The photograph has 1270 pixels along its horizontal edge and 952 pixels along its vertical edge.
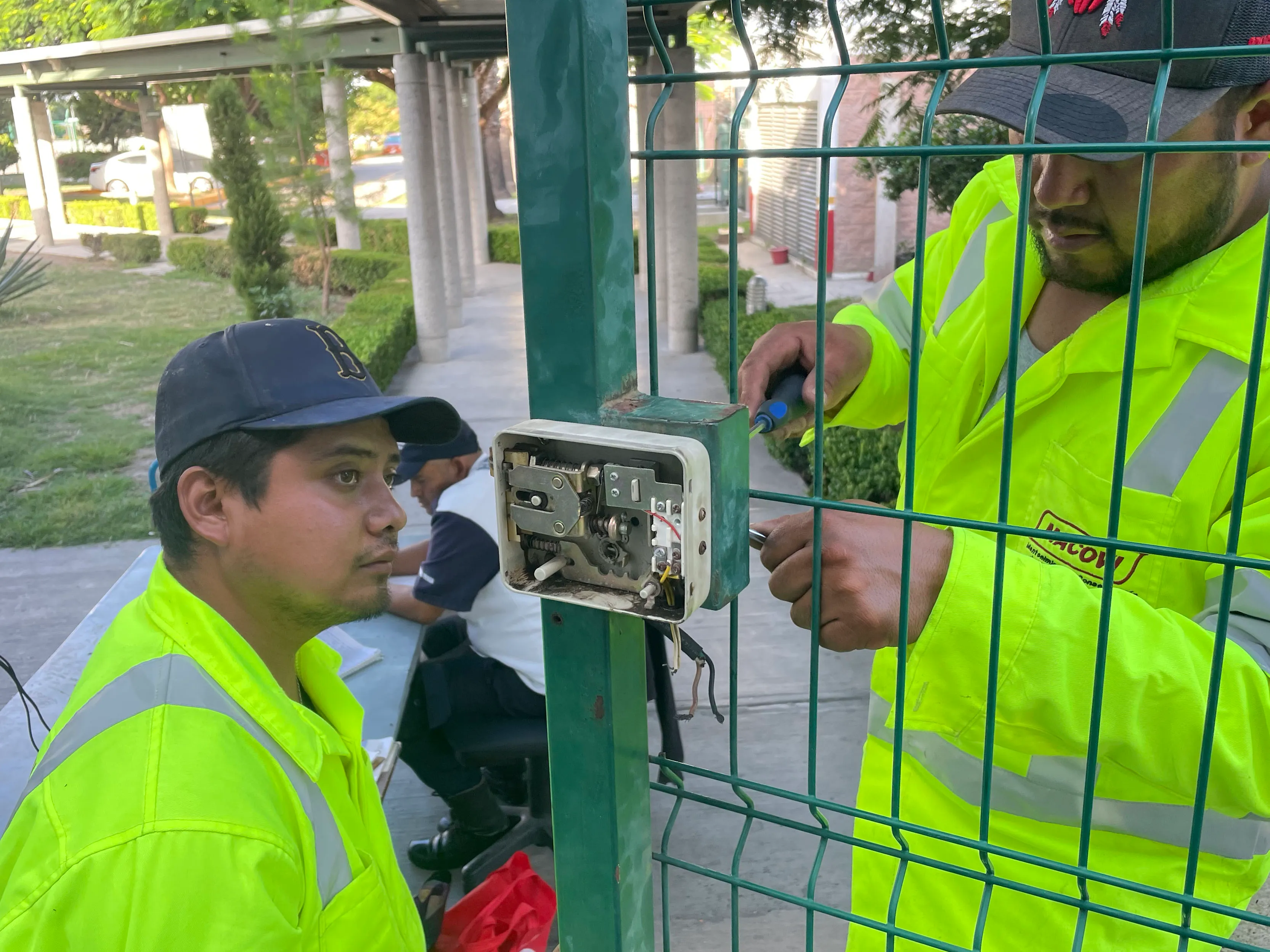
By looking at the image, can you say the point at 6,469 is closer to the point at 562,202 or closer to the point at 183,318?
the point at 183,318

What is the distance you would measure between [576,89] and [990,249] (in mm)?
876

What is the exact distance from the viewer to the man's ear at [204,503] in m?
1.76

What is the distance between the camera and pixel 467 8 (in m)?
10.1

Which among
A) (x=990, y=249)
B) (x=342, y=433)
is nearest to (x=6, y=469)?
(x=342, y=433)

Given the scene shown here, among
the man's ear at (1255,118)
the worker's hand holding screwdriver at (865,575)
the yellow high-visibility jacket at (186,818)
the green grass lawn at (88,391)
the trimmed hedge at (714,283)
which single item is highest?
the man's ear at (1255,118)

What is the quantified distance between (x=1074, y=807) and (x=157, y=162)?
73.8ft

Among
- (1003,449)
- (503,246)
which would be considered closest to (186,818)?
(1003,449)

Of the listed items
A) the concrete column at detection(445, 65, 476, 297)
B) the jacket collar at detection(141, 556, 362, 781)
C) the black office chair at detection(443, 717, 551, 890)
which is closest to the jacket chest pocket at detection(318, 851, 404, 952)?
the jacket collar at detection(141, 556, 362, 781)

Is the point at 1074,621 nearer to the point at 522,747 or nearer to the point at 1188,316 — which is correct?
the point at 1188,316

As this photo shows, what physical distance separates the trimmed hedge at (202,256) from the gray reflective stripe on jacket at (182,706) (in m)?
18.1

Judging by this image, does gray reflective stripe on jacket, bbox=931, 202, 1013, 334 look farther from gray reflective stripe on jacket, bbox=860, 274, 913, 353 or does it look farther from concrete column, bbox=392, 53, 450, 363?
concrete column, bbox=392, 53, 450, 363

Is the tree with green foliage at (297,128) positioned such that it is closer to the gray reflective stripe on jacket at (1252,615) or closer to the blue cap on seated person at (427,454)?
the blue cap on seated person at (427,454)

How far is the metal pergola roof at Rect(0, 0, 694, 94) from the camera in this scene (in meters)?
10.1

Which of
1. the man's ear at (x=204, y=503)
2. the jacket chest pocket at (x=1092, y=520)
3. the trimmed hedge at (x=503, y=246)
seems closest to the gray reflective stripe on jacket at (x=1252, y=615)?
the jacket chest pocket at (x=1092, y=520)
